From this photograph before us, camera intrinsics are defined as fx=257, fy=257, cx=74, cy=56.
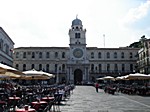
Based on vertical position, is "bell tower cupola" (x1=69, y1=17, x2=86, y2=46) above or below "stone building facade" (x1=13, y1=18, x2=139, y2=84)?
above

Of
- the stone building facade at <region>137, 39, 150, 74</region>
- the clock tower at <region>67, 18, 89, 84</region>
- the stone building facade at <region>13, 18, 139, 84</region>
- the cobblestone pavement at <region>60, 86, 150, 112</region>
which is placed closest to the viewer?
the cobblestone pavement at <region>60, 86, 150, 112</region>

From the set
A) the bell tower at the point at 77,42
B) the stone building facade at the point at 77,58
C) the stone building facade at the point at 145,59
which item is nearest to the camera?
the stone building facade at the point at 145,59

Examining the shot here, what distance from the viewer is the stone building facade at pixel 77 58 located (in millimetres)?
81312

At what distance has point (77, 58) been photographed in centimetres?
8106

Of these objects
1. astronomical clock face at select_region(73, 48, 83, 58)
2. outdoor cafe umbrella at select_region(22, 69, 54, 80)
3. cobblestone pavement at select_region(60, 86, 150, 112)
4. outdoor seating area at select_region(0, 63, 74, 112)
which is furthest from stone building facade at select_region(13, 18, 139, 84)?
cobblestone pavement at select_region(60, 86, 150, 112)

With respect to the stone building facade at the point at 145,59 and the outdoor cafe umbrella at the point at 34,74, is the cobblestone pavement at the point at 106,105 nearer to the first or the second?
the outdoor cafe umbrella at the point at 34,74

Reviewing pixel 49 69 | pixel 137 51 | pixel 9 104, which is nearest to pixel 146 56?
pixel 137 51

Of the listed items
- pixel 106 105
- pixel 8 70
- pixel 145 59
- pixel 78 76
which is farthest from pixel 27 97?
pixel 78 76

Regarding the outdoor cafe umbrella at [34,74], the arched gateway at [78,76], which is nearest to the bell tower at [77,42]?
the arched gateway at [78,76]

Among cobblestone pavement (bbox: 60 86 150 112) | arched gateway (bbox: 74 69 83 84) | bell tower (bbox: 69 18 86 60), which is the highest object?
bell tower (bbox: 69 18 86 60)

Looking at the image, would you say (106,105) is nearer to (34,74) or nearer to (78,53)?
(34,74)

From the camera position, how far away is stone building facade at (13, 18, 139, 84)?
81312 millimetres

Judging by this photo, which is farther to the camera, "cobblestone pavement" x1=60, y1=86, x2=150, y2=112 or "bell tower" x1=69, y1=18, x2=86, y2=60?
"bell tower" x1=69, y1=18, x2=86, y2=60

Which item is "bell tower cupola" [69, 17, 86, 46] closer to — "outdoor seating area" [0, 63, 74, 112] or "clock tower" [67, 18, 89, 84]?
"clock tower" [67, 18, 89, 84]
